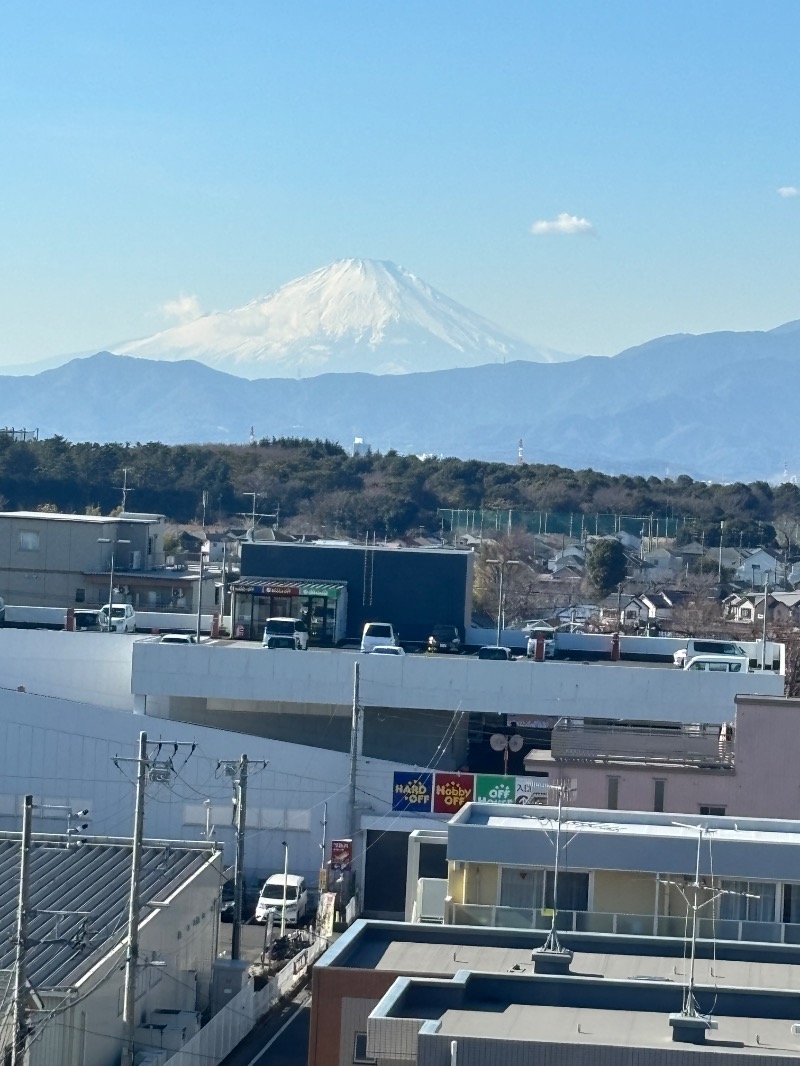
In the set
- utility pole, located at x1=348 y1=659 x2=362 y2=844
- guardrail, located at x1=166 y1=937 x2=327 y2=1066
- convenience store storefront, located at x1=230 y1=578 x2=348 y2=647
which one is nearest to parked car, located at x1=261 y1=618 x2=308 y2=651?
convenience store storefront, located at x1=230 y1=578 x2=348 y2=647

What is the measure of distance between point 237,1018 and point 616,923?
4238mm

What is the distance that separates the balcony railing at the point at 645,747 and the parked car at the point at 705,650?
7216mm

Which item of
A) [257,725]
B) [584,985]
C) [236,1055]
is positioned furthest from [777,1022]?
[257,725]

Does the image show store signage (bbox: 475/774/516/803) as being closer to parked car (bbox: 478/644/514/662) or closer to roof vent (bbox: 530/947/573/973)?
parked car (bbox: 478/644/514/662)

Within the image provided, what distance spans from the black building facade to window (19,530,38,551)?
807cm

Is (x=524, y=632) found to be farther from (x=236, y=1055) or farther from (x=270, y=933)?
(x=236, y=1055)

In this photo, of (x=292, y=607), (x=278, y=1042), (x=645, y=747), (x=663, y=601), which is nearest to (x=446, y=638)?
(x=292, y=607)

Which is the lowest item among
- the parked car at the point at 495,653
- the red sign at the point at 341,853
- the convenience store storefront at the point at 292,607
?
the red sign at the point at 341,853

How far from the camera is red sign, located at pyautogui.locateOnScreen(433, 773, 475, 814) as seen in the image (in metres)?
21.8

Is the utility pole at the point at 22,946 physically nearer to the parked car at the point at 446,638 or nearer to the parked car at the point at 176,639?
the parked car at the point at 176,639

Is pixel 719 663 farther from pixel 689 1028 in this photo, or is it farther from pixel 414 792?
pixel 689 1028

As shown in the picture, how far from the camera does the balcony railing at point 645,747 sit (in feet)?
59.1

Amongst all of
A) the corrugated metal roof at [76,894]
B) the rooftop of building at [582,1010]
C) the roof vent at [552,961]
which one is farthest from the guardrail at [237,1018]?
the rooftop of building at [582,1010]

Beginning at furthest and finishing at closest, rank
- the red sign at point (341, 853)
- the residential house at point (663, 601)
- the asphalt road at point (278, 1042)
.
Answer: the residential house at point (663, 601) → the red sign at point (341, 853) → the asphalt road at point (278, 1042)
